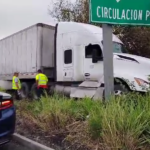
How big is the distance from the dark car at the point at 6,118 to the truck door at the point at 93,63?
591 cm

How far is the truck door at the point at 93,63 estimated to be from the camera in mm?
11204

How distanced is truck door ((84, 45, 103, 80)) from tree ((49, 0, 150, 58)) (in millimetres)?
8407

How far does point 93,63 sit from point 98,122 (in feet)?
20.1

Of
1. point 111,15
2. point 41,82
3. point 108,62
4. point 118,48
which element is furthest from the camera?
point 41,82

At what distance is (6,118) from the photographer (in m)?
5.41

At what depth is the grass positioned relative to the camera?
4887 millimetres

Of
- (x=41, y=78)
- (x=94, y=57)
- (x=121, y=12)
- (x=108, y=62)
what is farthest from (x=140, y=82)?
(x=41, y=78)

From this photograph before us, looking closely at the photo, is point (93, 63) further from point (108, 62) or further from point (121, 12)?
point (121, 12)

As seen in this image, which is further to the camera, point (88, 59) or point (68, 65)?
point (68, 65)

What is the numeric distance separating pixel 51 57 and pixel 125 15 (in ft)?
25.0

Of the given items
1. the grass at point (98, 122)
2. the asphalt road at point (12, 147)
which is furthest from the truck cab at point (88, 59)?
the asphalt road at point (12, 147)

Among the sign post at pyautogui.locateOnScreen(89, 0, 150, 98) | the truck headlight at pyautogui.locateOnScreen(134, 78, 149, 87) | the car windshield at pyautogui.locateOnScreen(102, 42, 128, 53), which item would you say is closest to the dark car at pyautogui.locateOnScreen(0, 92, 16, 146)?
the sign post at pyautogui.locateOnScreen(89, 0, 150, 98)

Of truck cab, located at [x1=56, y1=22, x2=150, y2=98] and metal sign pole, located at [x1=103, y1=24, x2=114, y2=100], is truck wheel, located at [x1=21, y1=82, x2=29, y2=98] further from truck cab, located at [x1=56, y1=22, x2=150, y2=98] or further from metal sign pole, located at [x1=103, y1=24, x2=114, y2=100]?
metal sign pole, located at [x1=103, y1=24, x2=114, y2=100]

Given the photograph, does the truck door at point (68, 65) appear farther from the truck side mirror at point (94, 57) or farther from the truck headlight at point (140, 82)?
the truck headlight at point (140, 82)
